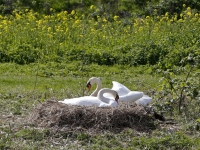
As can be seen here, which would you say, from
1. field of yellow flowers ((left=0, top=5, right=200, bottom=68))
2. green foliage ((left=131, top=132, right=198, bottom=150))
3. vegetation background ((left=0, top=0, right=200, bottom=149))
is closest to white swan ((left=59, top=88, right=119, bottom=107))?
vegetation background ((left=0, top=0, right=200, bottom=149))

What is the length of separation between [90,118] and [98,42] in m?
7.71

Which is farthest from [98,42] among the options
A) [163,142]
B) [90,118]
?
[163,142]

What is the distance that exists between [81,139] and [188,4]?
44.8 ft

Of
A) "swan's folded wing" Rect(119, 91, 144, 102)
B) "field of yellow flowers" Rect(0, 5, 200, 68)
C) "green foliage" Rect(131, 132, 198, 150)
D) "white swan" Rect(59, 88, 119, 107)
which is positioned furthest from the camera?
"field of yellow flowers" Rect(0, 5, 200, 68)

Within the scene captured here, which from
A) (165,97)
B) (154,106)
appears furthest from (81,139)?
(165,97)

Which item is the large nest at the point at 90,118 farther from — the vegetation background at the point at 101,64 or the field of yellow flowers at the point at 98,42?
the field of yellow flowers at the point at 98,42

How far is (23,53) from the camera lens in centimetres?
1523

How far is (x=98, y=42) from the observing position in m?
16.2

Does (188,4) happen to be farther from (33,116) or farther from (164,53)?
(33,116)

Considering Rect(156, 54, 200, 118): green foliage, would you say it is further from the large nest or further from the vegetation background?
the large nest

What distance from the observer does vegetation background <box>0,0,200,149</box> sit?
27.0 ft

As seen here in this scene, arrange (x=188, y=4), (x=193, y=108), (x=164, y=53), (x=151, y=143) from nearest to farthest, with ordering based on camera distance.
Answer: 1. (x=151, y=143)
2. (x=193, y=108)
3. (x=164, y=53)
4. (x=188, y=4)

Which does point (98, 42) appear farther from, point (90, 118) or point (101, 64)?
point (90, 118)

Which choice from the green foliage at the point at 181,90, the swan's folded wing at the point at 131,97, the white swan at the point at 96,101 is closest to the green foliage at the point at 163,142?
the green foliage at the point at 181,90
